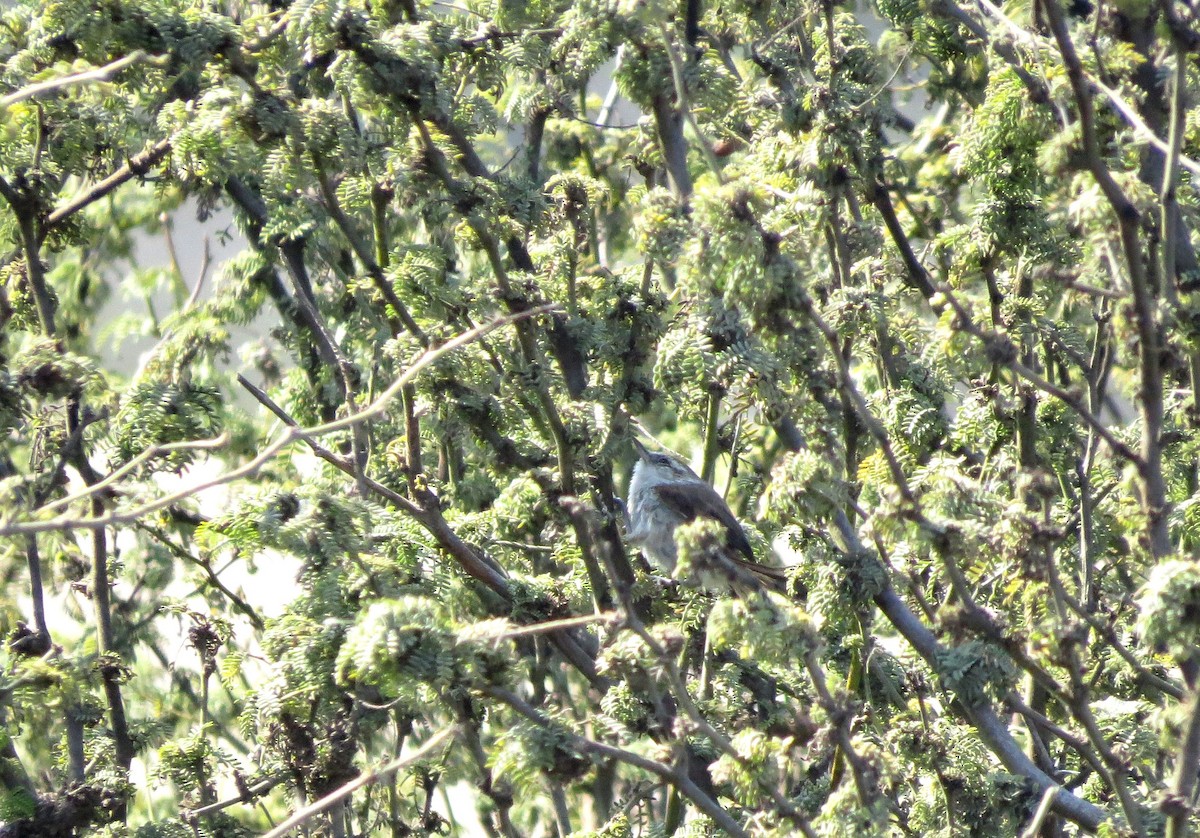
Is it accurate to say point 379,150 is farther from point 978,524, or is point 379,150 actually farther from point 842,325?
point 978,524

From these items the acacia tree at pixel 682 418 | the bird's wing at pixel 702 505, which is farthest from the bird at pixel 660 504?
the acacia tree at pixel 682 418

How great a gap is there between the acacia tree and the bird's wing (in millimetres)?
148

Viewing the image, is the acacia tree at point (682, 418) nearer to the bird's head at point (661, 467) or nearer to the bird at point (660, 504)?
the bird at point (660, 504)

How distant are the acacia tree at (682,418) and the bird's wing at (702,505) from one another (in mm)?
148

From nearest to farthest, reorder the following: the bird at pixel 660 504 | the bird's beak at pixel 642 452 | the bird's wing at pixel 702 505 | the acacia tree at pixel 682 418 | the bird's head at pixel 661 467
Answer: the acacia tree at pixel 682 418
the bird's wing at pixel 702 505
the bird's beak at pixel 642 452
the bird at pixel 660 504
the bird's head at pixel 661 467

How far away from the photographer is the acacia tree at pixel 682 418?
2971mm

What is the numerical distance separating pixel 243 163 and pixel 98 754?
6.70 ft

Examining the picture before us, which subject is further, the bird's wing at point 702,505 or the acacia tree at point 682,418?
the bird's wing at point 702,505

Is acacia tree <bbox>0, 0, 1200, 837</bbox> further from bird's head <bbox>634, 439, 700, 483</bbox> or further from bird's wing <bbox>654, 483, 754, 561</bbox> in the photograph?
bird's head <bbox>634, 439, 700, 483</bbox>

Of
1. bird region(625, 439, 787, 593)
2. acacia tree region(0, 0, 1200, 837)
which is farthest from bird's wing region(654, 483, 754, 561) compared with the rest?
acacia tree region(0, 0, 1200, 837)

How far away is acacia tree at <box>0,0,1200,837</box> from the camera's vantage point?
297 centimetres

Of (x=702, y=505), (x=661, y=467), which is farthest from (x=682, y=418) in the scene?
(x=661, y=467)

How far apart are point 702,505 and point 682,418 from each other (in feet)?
2.64

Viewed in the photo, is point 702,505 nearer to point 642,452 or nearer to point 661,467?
point 642,452
